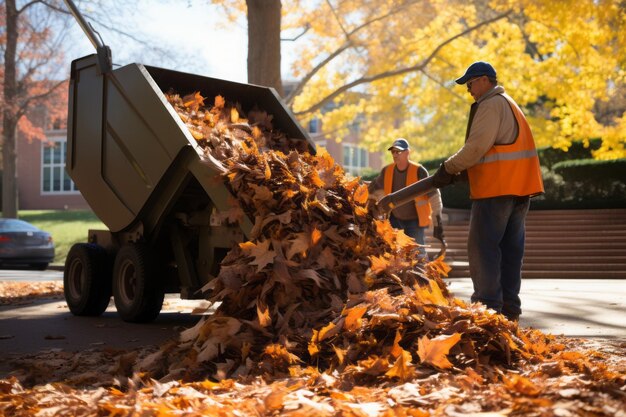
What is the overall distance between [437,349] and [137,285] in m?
4.11

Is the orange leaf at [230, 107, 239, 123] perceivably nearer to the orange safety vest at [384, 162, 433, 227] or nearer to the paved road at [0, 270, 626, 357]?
the paved road at [0, 270, 626, 357]

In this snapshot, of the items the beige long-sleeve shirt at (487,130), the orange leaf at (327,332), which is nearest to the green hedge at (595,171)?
the beige long-sleeve shirt at (487,130)

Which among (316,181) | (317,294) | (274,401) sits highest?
(316,181)

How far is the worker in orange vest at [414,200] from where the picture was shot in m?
9.05

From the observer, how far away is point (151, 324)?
7.96m

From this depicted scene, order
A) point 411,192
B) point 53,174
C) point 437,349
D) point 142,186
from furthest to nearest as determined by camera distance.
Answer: point 53,174
point 142,186
point 411,192
point 437,349

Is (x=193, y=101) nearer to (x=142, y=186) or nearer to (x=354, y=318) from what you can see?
(x=142, y=186)

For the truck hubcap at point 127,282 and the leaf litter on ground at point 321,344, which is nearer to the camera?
the leaf litter on ground at point 321,344

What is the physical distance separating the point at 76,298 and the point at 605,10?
12071 millimetres

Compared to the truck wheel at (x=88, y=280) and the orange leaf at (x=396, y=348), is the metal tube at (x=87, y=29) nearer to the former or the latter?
the truck wheel at (x=88, y=280)

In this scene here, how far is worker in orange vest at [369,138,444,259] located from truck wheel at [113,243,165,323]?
2598mm

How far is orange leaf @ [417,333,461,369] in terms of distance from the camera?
4.32 m

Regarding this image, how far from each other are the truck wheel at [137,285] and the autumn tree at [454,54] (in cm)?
944

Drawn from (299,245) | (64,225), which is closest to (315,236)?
(299,245)
